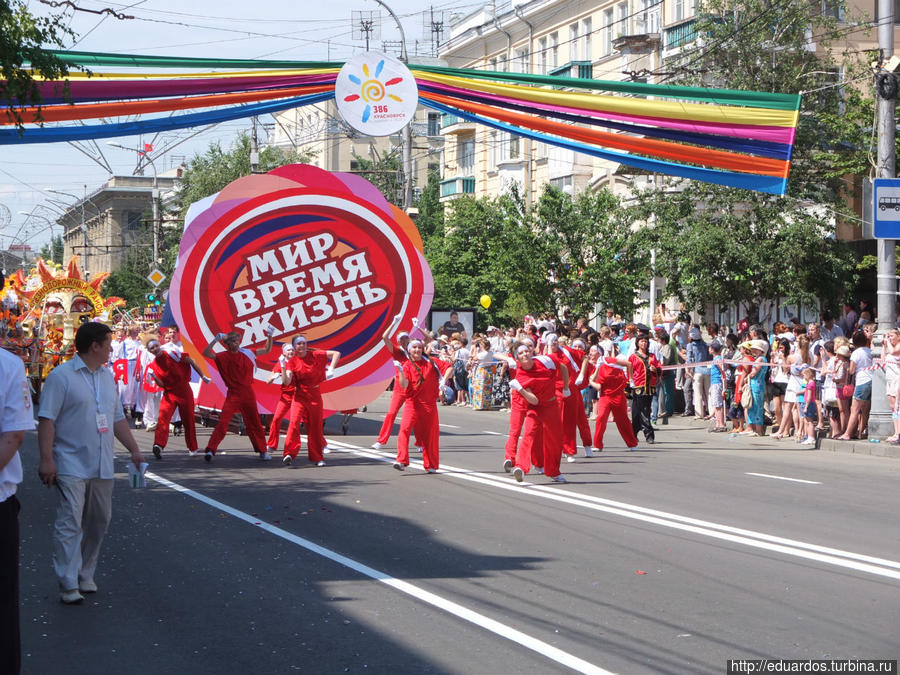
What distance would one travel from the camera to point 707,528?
416 inches

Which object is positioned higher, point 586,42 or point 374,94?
point 586,42

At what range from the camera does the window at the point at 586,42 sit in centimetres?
4659

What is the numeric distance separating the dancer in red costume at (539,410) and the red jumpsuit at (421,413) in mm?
1273

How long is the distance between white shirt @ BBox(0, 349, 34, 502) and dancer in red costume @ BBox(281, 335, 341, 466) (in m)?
9.72

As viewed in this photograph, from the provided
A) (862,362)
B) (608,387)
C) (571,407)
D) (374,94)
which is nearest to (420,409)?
(571,407)

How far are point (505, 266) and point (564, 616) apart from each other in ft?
76.6

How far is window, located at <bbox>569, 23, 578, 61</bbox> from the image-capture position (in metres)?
47.6

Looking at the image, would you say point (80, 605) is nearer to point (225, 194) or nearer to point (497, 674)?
point (497, 674)

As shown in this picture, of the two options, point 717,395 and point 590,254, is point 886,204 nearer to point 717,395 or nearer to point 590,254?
point 717,395

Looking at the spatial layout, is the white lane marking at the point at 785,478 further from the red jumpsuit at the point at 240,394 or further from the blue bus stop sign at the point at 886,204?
the red jumpsuit at the point at 240,394

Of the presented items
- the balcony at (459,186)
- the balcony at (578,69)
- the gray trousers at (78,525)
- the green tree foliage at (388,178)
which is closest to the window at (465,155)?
the balcony at (459,186)

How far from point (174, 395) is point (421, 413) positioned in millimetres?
4241

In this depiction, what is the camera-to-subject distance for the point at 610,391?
17.6m

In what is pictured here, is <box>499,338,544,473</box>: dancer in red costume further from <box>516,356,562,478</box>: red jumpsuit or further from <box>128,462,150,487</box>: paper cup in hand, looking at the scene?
<box>128,462,150,487</box>: paper cup in hand
